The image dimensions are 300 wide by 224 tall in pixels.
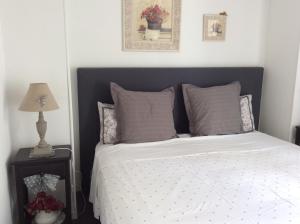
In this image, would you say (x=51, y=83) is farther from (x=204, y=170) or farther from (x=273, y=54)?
(x=273, y=54)

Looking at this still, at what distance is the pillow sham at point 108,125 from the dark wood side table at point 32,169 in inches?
14.6

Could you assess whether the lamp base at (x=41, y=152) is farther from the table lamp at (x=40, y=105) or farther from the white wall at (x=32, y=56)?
the white wall at (x=32, y=56)

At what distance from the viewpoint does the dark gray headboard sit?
2607 mm

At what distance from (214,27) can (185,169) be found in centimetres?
165

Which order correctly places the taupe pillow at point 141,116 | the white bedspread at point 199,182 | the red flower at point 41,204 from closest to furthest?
the white bedspread at point 199,182 → the red flower at point 41,204 → the taupe pillow at point 141,116

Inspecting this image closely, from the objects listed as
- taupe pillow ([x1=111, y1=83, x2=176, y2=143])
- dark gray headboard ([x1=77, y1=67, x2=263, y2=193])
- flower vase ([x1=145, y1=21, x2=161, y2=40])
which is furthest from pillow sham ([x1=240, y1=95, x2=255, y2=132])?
flower vase ([x1=145, y1=21, x2=161, y2=40])

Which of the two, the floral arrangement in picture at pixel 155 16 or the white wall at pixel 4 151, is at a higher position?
the floral arrangement in picture at pixel 155 16

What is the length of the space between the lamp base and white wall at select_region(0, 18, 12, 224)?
0.58 ft

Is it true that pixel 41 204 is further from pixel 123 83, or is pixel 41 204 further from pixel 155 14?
pixel 155 14

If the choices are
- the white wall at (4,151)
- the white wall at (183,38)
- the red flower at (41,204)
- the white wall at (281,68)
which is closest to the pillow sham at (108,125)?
the white wall at (183,38)

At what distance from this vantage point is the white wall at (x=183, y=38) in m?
2.60

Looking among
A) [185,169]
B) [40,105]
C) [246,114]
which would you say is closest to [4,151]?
[40,105]

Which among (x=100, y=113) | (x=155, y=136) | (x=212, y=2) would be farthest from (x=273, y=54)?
(x=100, y=113)

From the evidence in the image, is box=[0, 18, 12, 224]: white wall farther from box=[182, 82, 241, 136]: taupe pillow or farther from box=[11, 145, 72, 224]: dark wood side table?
box=[182, 82, 241, 136]: taupe pillow
